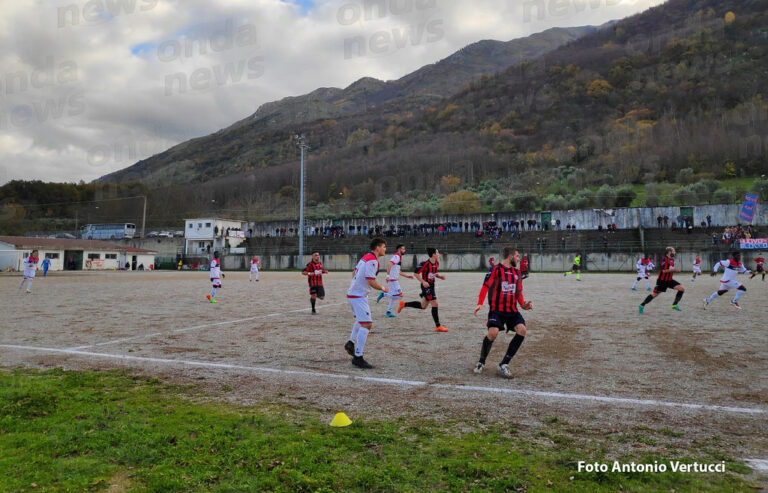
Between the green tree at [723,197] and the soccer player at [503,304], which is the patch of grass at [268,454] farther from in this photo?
Answer: the green tree at [723,197]

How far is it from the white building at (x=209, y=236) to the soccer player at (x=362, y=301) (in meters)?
67.8

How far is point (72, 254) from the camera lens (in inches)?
2507

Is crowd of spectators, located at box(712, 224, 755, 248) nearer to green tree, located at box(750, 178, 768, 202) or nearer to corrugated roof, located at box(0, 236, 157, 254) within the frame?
green tree, located at box(750, 178, 768, 202)

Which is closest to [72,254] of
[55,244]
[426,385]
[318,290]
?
[55,244]

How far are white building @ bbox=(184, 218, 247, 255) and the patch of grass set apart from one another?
7029cm

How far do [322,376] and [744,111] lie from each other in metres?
147

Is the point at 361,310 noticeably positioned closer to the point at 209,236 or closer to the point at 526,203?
the point at 526,203

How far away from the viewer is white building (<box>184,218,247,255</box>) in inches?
2881

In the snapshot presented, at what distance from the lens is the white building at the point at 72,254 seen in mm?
55281

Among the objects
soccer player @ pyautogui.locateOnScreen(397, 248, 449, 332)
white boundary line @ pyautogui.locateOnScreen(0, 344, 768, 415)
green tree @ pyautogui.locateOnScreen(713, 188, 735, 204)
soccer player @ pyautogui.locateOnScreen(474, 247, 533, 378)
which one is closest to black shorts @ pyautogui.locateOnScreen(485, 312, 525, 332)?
soccer player @ pyautogui.locateOnScreen(474, 247, 533, 378)

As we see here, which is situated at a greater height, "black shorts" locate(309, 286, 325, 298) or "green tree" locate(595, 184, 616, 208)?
"green tree" locate(595, 184, 616, 208)

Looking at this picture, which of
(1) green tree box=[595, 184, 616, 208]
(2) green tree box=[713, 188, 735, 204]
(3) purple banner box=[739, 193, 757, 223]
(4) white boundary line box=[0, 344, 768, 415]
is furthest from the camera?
(1) green tree box=[595, 184, 616, 208]

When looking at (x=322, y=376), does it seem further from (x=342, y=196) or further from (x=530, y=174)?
(x=342, y=196)

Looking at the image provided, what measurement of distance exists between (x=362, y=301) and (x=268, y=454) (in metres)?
4.03
